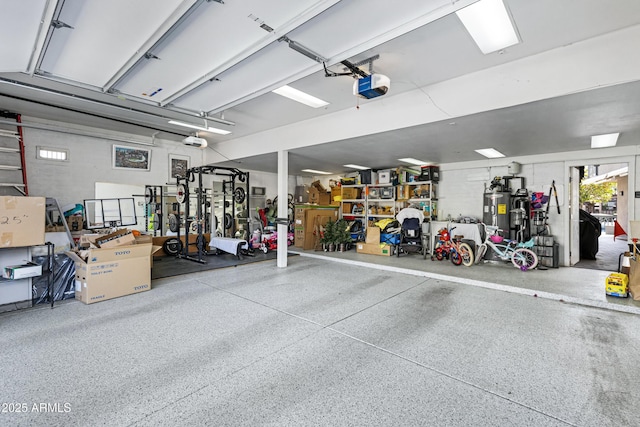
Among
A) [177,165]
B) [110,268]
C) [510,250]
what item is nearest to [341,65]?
[110,268]

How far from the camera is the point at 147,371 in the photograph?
2270 mm

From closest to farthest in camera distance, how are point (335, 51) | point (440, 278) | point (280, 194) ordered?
point (335, 51), point (440, 278), point (280, 194)

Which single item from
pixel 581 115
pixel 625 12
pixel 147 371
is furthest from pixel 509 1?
pixel 147 371

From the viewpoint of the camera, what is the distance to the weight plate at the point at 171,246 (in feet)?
23.3

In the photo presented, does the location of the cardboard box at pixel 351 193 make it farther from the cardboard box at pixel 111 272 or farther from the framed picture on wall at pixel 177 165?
the cardboard box at pixel 111 272

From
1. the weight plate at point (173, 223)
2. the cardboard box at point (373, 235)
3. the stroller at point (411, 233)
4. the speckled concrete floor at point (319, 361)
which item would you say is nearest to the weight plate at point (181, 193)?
the weight plate at point (173, 223)

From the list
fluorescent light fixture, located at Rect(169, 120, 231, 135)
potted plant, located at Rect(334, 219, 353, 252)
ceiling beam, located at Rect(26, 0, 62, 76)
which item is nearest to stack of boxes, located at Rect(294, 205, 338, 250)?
potted plant, located at Rect(334, 219, 353, 252)

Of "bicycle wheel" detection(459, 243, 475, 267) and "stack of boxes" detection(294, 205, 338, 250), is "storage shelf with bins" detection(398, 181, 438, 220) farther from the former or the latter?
"stack of boxes" detection(294, 205, 338, 250)

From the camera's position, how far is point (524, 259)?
5828 millimetres

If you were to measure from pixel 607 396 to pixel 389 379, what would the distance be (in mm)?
1488

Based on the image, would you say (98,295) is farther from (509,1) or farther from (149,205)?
(509,1)

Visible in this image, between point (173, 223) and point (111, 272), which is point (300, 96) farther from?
point (173, 223)

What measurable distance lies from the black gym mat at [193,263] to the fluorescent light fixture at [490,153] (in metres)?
5.44

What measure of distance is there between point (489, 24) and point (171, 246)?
24.4 feet
